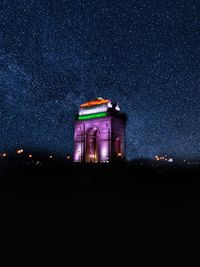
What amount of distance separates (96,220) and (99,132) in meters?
49.4

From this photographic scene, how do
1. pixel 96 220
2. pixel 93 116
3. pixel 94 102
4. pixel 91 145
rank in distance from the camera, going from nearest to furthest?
pixel 96 220, pixel 93 116, pixel 94 102, pixel 91 145

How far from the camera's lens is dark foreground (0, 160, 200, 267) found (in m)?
7.59

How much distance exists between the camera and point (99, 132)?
198 ft

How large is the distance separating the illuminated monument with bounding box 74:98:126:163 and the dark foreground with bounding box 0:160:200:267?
37.8 meters

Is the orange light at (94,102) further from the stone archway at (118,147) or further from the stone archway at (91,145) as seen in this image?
the stone archway at (118,147)

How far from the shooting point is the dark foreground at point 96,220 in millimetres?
7595

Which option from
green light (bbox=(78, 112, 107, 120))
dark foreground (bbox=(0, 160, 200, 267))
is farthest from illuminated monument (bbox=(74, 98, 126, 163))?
dark foreground (bbox=(0, 160, 200, 267))

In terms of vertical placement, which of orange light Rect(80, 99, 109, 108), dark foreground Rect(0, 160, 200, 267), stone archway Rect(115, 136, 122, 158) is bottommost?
dark foreground Rect(0, 160, 200, 267)

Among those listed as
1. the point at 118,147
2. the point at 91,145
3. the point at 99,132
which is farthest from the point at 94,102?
the point at 118,147

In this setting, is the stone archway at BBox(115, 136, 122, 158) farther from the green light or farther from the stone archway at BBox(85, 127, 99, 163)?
the green light

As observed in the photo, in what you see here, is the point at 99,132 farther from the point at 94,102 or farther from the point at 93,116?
the point at 94,102

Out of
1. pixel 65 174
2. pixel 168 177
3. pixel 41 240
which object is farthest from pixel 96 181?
pixel 41 240

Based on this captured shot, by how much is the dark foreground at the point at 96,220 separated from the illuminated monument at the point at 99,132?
37825mm

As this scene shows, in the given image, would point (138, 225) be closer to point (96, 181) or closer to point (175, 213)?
point (175, 213)
